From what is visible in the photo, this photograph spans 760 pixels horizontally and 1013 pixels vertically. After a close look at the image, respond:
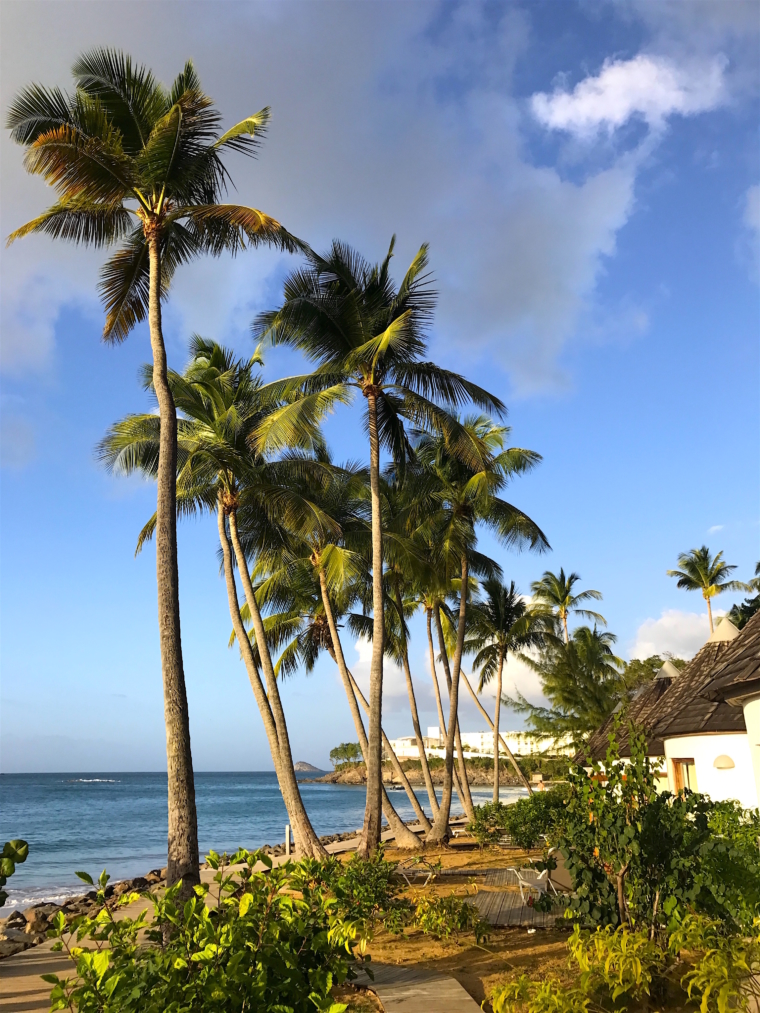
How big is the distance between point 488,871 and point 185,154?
40.9 feet

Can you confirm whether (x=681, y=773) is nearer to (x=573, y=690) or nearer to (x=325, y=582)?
(x=325, y=582)

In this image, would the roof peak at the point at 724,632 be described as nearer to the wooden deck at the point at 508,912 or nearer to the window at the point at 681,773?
the window at the point at 681,773

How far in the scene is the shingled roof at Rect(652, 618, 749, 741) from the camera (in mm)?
12314

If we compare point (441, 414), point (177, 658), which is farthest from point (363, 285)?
point (177, 658)

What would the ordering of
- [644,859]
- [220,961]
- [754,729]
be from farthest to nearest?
1. [754,729]
2. [644,859]
3. [220,961]

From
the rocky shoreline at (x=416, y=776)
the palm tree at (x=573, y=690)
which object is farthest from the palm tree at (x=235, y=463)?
the rocky shoreline at (x=416, y=776)

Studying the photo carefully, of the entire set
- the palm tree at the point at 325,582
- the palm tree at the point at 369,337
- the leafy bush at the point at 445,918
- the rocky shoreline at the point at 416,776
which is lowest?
the rocky shoreline at the point at 416,776

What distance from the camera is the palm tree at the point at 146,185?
9.51 m

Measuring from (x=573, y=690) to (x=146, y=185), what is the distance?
87.8ft

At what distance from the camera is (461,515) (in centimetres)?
2019

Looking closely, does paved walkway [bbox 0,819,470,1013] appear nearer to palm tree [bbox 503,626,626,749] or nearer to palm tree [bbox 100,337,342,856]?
palm tree [bbox 100,337,342,856]

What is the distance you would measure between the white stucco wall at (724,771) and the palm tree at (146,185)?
848 centimetres

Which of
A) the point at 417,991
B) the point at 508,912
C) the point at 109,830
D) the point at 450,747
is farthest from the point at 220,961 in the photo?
the point at 109,830

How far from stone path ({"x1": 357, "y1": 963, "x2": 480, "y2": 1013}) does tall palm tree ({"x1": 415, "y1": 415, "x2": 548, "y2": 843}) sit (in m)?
12.6
